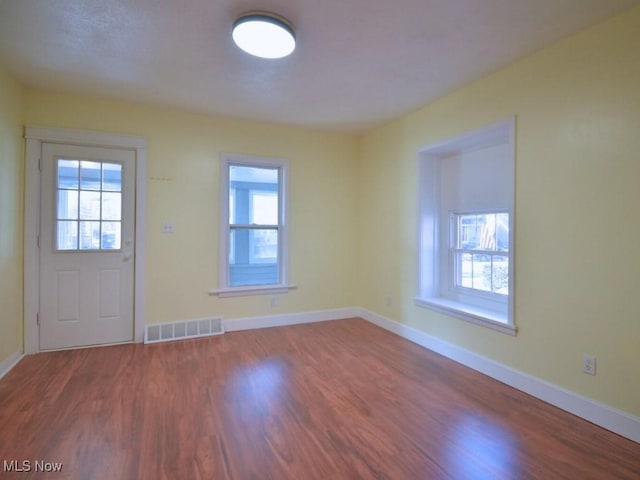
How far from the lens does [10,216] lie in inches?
114

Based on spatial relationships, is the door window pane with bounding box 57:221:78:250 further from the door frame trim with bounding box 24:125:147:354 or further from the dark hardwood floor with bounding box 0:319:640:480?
the dark hardwood floor with bounding box 0:319:640:480

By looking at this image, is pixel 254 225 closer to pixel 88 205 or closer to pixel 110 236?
pixel 110 236

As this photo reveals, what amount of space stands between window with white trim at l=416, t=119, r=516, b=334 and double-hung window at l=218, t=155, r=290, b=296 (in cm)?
174

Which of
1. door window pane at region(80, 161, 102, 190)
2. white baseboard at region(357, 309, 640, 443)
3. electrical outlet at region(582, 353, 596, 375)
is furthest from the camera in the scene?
door window pane at region(80, 161, 102, 190)

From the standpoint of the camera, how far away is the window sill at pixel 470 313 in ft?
8.87

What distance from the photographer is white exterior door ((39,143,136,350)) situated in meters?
3.27

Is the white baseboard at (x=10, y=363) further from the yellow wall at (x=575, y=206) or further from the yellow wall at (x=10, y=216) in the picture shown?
the yellow wall at (x=575, y=206)

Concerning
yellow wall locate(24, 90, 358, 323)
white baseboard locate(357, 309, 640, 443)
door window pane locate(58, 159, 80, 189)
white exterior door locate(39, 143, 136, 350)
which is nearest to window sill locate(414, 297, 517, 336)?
white baseboard locate(357, 309, 640, 443)

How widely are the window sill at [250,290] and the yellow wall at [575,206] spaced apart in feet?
7.05

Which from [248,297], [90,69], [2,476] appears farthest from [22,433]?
[90,69]

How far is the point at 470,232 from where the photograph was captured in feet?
11.0

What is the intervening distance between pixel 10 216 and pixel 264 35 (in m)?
2.69

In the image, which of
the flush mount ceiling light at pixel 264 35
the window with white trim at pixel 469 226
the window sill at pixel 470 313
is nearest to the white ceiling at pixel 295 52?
the flush mount ceiling light at pixel 264 35

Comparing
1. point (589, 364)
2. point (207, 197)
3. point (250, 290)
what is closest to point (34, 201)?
point (207, 197)
